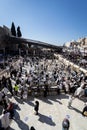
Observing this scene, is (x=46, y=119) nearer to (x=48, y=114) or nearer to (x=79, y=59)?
(x=48, y=114)

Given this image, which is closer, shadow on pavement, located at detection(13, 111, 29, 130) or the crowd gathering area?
shadow on pavement, located at detection(13, 111, 29, 130)

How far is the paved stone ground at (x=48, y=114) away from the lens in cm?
1012

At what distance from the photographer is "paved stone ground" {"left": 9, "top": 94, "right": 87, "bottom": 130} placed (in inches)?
399

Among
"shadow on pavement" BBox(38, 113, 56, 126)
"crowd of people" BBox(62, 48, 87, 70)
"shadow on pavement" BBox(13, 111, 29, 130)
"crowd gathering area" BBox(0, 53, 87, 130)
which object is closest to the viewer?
"shadow on pavement" BBox(13, 111, 29, 130)

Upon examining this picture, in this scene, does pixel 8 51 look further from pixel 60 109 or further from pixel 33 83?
pixel 60 109

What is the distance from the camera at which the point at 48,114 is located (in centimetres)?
1152

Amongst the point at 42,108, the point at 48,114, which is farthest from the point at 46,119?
the point at 42,108

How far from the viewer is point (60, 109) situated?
12234mm

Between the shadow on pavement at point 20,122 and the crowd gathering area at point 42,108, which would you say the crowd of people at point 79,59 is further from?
the shadow on pavement at point 20,122

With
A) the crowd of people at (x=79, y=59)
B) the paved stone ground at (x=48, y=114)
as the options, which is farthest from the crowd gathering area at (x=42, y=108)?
the crowd of people at (x=79, y=59)

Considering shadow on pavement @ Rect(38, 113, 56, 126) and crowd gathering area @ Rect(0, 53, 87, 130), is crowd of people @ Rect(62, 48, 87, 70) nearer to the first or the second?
crowd gathering area @ Rect(0, 53, 87, 130)

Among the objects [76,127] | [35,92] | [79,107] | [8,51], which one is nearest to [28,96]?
[35,92]

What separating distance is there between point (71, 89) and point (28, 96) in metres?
3.59

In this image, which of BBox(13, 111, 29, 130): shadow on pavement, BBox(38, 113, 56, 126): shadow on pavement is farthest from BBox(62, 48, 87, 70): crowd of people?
BBox(13, 111, 29, 130): shadow on pavement
